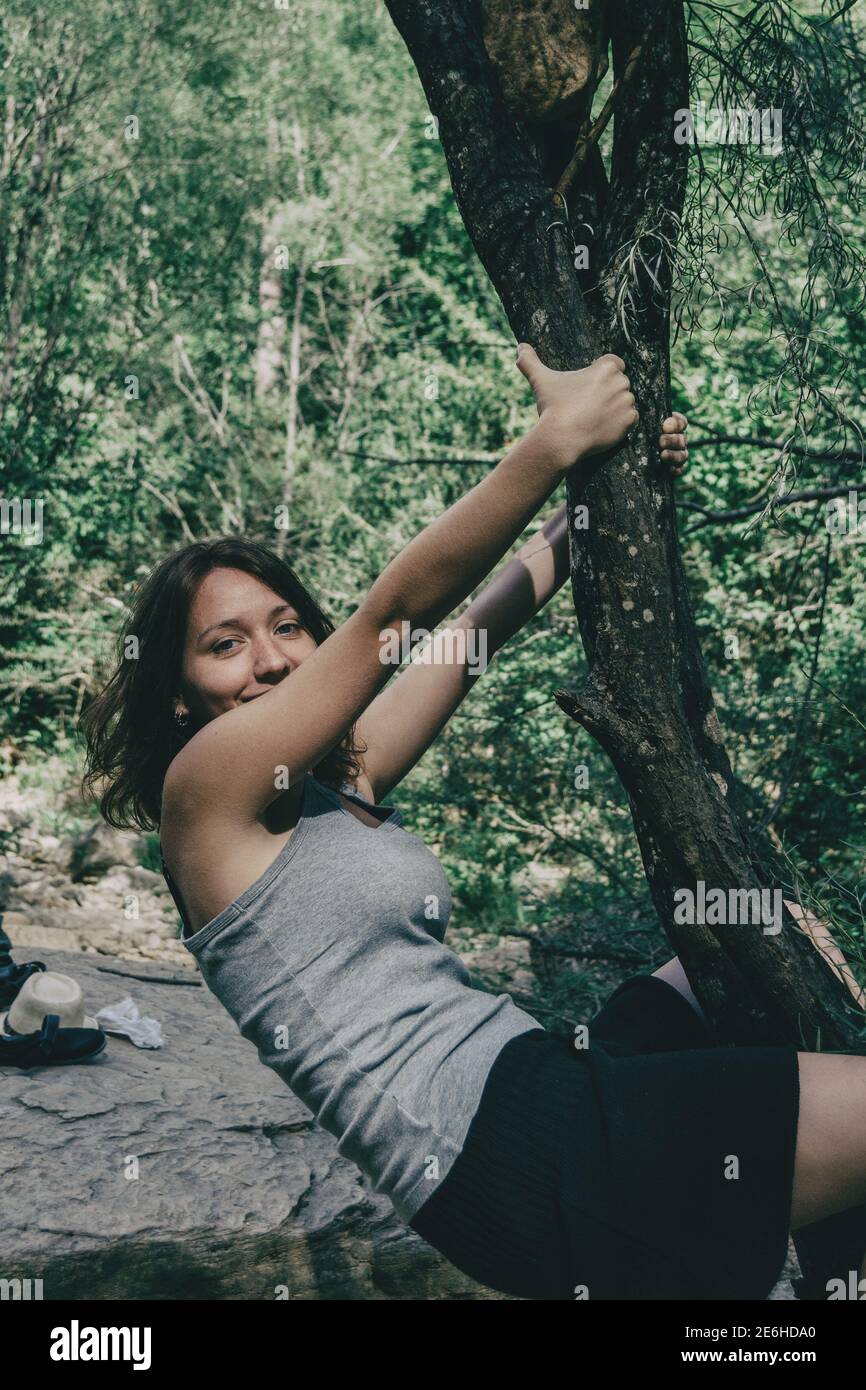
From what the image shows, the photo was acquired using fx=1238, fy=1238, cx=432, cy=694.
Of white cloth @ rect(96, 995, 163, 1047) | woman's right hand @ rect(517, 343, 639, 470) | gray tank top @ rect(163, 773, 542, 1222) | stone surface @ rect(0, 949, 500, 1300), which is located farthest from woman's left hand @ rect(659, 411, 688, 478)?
white cloth @ rect(96, 995, 163, 1047)

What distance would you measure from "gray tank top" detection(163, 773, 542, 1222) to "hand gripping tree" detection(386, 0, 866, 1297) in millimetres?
447

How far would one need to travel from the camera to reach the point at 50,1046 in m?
4.13

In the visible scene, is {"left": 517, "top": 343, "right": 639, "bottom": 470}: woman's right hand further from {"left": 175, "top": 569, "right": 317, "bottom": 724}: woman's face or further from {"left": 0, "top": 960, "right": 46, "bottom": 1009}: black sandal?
{"left": 0, "top": 960, "right": 46, "bottom": 1009}: black sandal

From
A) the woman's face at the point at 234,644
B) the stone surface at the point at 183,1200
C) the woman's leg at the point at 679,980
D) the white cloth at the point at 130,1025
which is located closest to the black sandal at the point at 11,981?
the white cloth at the point at 130,1025

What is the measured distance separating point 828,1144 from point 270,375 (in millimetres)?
10825

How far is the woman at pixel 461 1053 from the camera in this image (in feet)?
4.92

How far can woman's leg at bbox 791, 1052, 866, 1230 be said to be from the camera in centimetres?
150

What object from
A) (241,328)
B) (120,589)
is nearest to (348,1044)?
(120,589)

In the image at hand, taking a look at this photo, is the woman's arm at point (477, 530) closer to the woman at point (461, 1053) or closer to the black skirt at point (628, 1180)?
the woman at point (461, 1053)

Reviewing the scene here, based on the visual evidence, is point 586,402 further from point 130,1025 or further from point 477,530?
point 130,1025

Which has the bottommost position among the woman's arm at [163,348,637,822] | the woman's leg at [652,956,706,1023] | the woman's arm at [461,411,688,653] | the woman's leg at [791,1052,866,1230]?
the woman's leg at [791,1052,866,1230]

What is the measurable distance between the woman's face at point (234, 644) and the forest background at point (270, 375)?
404cm

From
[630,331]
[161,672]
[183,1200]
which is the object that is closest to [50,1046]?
[183,1200]
